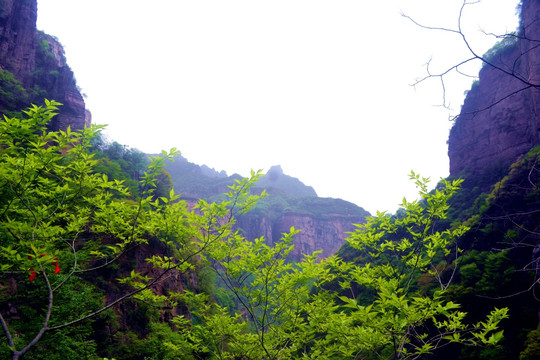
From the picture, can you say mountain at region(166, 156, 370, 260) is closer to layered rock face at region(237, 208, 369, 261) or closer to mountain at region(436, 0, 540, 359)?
layered rock face at region(237, 208, 369, 261)

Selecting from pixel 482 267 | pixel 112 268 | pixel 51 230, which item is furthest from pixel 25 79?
pixel 482 267

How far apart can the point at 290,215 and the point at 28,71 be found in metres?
66.8

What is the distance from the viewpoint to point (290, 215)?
83188mm

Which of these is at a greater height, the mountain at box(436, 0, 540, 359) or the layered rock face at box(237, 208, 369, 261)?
the mountain at box(436, 0, 540, 359)

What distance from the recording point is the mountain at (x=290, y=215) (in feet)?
260

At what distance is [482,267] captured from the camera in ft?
54.4

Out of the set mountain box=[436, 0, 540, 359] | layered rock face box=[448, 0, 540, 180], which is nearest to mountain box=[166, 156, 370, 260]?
layered rock face box=[448, 0, 540, 180]

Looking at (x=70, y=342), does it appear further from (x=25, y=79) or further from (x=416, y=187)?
(x=25, y=79)

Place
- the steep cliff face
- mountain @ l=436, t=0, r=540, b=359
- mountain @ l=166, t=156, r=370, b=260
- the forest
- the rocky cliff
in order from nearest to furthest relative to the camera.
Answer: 1. the forest
2. mountain @ l=436, t=0, r=540, b=359
3. the steep cliff face
4. the rocky cliff
5. mountain @ l=166, t=156, r=370, b=260

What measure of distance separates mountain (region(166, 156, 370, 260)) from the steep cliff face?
151 feet

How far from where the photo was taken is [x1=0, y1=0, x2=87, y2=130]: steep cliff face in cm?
2309

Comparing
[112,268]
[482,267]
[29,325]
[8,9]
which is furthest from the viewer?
[8,9]

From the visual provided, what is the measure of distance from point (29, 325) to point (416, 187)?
9019mm

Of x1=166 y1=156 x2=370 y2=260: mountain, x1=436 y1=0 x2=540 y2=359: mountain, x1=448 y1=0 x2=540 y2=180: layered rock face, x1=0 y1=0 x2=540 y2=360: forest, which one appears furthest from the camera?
x1=166 y1=156 x2=370 y2=260: mountain
